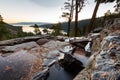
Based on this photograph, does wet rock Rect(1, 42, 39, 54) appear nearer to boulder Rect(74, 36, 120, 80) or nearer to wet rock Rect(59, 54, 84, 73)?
wet rock Rect(59, 54, 84, 73)

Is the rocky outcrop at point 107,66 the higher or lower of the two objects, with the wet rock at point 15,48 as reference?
higher

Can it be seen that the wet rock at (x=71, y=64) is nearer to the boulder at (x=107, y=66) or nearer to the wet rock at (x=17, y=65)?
the wet rock at (x=17, y=65)

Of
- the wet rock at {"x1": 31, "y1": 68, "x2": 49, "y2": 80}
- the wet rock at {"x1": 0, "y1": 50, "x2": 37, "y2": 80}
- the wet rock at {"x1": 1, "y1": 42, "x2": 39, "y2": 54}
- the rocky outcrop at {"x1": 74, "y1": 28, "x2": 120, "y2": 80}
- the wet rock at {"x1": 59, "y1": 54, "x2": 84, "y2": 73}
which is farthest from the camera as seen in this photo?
the wet rock at {"x1": 1, "y1": 42, "x2": 39, "y2": 54}

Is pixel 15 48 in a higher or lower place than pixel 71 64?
higher

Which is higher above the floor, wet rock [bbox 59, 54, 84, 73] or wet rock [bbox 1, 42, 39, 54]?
wet rock [bbox 1, 42, 39, 54]

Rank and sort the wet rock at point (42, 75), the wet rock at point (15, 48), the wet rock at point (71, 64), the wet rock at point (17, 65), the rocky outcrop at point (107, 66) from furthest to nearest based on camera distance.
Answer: the wet rock at point (15, 48)
the wet rock at point (71, 64)
the wet rock at point (17, 65)
the wet rock at point (42, 75)
the rocky outcrop at point (107, 66)

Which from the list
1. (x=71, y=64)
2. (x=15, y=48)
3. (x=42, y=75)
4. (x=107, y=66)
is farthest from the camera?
(x=15, y=48)

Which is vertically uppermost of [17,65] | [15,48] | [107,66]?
[107,66]

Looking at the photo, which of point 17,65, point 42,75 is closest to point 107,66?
point 42,75

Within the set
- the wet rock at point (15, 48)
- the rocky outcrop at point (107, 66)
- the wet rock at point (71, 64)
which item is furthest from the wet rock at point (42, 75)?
the wet rock at point (15, 48)

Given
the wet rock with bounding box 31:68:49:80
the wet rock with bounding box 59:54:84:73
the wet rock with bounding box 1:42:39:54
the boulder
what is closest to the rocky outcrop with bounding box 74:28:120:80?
the boulder

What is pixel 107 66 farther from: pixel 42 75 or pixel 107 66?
pixel 42 75

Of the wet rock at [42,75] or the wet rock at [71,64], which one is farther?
the wet rock at [71,64]

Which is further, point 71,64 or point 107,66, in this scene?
point 71,64
